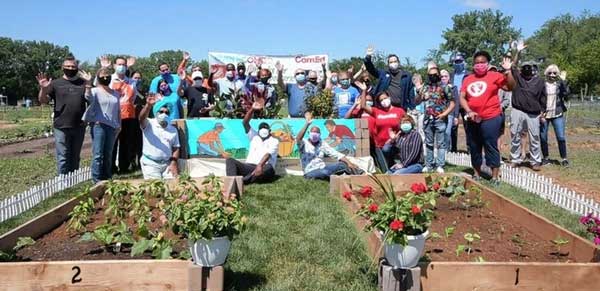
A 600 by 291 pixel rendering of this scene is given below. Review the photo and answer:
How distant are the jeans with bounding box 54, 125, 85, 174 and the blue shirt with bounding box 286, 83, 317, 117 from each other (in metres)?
3.92

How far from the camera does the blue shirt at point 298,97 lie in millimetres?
10547

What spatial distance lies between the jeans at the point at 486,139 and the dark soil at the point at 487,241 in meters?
1.69

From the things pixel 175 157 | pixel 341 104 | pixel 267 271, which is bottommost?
pixel 267 271

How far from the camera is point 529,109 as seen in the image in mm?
10547

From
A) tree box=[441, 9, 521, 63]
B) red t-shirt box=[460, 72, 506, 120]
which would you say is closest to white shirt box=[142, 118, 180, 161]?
red t-shirt box=[460, 72, 506, 120]

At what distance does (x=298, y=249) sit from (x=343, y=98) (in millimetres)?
5673

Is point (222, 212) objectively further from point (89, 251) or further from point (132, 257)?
point (89, 251)

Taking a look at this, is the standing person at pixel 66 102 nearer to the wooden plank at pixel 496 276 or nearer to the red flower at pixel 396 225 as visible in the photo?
the red flower at pixel 396 225

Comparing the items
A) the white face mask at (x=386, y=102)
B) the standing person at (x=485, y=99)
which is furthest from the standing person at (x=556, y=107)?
the white face mask at (x=386, y=102)

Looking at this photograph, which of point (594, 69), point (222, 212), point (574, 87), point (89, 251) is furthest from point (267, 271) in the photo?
point (574, 87)

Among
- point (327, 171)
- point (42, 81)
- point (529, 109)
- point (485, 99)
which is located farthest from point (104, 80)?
point (529, 109)

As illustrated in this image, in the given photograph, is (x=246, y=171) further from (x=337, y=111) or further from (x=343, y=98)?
(x=343, y=98)

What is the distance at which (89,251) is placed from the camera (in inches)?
203

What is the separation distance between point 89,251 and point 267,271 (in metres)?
1.72
